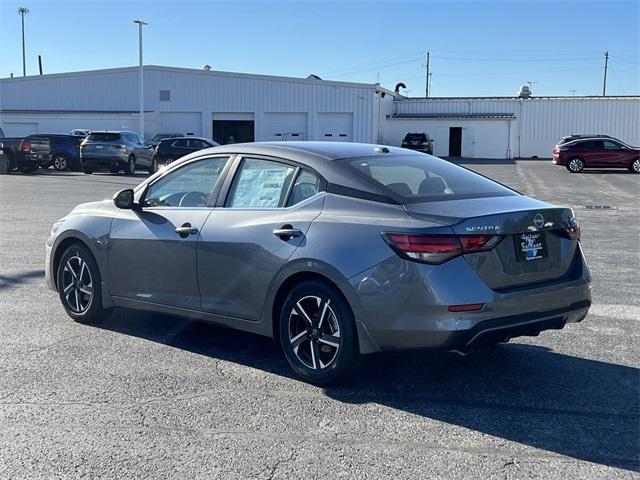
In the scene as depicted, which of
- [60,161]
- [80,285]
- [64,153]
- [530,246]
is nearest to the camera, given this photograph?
[530,246]

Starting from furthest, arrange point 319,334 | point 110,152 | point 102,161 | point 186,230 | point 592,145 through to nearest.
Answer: point 592,145 < point 102,161 < point 110,152 < point 186,230 < point 319,334

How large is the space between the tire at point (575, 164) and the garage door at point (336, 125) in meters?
16.5

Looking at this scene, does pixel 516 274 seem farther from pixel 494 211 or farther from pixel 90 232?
pixel 90 232

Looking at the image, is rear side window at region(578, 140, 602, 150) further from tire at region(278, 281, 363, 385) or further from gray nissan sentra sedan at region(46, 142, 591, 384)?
tire at region(278, 281, 363, 385)

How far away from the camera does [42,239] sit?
12.0m

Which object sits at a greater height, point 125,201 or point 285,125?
point 285,125

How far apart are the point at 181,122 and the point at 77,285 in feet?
148

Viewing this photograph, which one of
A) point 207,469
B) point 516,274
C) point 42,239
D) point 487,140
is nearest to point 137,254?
point 207,469

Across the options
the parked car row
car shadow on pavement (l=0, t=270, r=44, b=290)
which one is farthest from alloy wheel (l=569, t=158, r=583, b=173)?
car shadow on pavement (l=0, t=270, r=44, b=290)

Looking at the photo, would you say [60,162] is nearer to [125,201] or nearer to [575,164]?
[575,164]

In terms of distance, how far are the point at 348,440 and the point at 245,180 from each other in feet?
7.48

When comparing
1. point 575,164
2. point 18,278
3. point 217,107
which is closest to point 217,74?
point 217,107

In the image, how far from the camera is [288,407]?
4699mm

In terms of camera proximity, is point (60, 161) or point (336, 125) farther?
point (336, 125)
